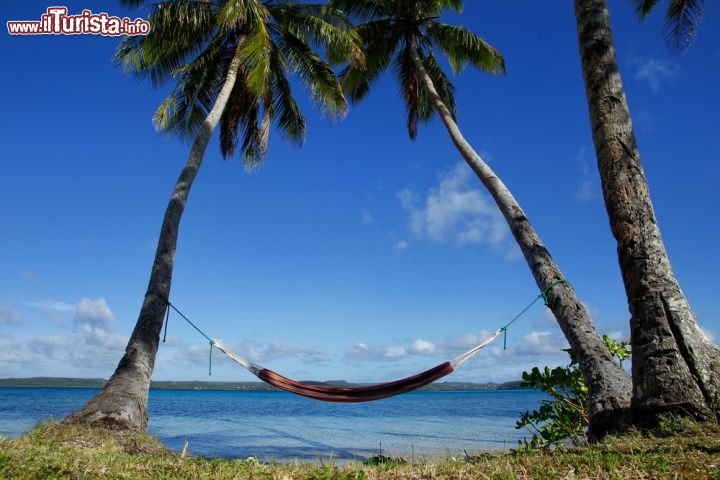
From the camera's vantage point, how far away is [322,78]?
28.8ft

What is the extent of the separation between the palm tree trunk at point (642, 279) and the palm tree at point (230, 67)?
442 cm

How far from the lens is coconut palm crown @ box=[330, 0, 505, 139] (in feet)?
30.5

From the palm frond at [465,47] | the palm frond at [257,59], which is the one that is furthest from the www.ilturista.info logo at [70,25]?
the palm frond at [465,47]

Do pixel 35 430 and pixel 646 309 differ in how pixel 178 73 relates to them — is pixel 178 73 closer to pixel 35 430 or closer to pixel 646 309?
pixel 35 430

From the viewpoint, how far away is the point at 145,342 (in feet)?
17.7

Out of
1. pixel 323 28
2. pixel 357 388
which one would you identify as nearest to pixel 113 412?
pixel 357 388

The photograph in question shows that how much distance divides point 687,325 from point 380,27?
24.6 feet

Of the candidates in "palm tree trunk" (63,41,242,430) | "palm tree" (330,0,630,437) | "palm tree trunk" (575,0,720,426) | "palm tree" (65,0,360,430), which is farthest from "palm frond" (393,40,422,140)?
"palm tree trunk" (575,0,720,426)

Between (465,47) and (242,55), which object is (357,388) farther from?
(465,47)

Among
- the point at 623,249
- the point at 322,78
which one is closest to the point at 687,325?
the point at 623,249

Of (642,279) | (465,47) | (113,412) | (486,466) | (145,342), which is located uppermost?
(465,47)

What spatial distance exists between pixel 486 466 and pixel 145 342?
3773 mm

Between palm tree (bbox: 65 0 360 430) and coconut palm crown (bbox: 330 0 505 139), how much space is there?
2.66 ft

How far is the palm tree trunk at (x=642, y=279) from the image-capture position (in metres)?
3.34
